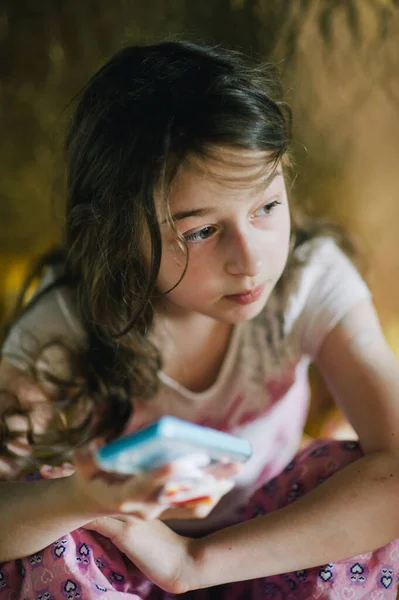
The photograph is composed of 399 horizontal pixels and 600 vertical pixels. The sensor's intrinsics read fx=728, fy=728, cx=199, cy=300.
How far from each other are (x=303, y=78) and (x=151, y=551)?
0.58 meters

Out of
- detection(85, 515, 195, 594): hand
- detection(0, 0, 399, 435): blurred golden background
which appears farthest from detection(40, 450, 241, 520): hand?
detection(0, 0, 399, 435): blurred golden background

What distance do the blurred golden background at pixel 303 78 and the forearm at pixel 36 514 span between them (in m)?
0.42

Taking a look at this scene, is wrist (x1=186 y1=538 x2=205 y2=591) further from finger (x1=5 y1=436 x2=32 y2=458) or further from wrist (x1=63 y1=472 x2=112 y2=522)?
finger (x1=5 y1=436 x2=32 y2=458)

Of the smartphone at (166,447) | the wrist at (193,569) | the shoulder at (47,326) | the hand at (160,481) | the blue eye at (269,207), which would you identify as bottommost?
the wrist at (193,569)

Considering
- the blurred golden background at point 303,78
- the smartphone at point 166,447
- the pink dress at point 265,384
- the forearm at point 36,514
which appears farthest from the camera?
the blurred golden background at point 303,78

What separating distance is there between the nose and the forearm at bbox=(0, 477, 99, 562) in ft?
0.71

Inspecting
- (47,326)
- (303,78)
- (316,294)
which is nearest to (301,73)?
(303,78)

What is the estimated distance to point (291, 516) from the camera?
25.0 inches

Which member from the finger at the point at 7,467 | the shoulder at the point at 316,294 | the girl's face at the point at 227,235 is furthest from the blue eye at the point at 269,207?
the finger at the point at 7,467

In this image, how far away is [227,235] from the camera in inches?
23.6

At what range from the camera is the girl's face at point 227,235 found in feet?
1.89

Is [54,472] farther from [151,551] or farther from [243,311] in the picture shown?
[243,311]

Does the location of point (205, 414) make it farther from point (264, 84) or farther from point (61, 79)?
point (61, 79)

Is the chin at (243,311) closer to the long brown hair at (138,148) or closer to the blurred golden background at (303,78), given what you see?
the long brown hair at (138,148)
